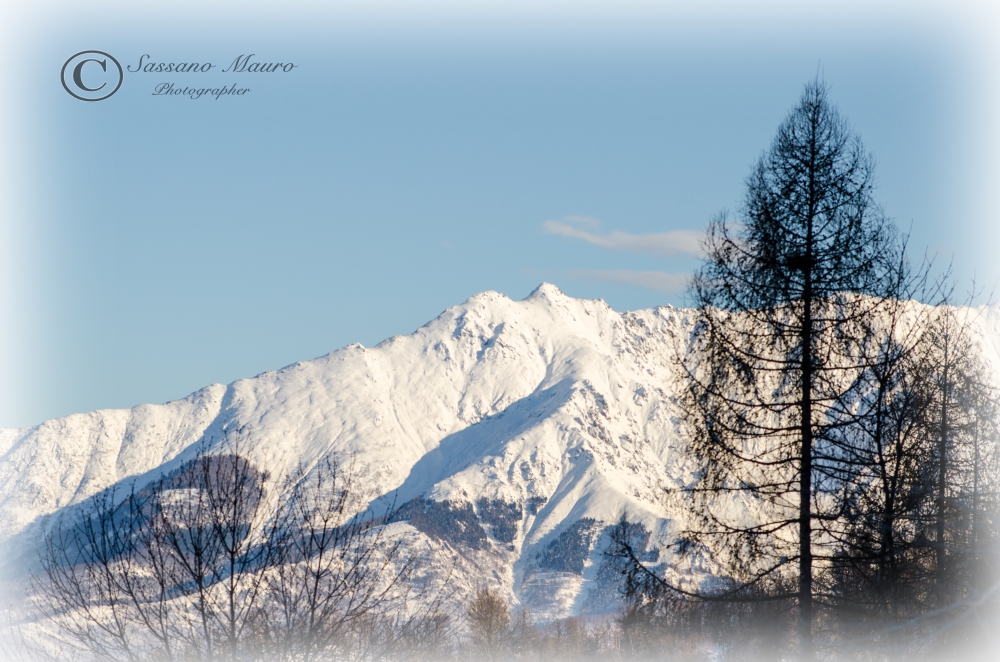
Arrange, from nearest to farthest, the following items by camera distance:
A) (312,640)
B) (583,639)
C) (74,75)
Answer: (312,640) → (74,75) → (583,639)

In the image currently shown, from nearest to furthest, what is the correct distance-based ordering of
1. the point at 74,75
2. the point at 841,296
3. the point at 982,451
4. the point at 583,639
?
the point at 841,296, the point at 74,75, the point at 982,451, the point at 583,639

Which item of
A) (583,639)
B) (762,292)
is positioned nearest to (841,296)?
(762,292)

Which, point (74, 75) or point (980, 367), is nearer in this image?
point (74, 75)

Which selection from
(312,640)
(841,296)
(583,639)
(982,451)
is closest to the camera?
(312,640)

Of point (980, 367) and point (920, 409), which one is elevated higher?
point (980, 367)

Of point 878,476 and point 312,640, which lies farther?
point 878,476

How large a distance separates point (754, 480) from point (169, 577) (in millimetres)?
9003

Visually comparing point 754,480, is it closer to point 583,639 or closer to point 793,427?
point 793,427

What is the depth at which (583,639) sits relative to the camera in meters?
153

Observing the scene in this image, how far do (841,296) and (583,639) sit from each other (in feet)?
480

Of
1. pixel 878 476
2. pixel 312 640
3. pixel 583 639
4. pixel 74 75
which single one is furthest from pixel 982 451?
pixel 583 639

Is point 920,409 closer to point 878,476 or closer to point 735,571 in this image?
point 878,476

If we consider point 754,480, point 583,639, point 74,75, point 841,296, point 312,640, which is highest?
point 74,75

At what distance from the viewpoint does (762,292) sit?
50.8ft
